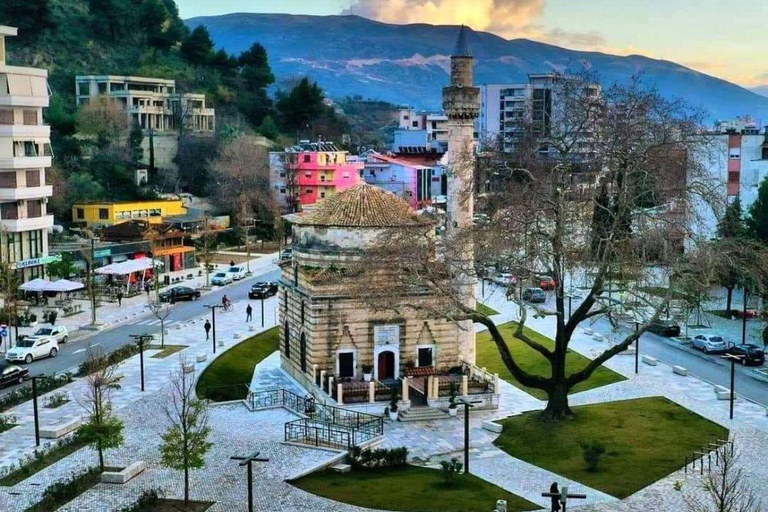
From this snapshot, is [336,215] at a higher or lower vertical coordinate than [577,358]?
higher

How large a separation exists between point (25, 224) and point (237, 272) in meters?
16.1

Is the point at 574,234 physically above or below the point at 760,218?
above

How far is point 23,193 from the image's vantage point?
5688 centimetres

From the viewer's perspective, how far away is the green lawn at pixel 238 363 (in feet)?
129

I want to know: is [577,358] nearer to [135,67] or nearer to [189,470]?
[189,470]

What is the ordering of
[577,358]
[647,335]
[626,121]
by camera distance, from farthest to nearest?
[647,335], [577,358], [626,121]

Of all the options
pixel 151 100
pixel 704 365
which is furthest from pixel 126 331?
pixel 151 100

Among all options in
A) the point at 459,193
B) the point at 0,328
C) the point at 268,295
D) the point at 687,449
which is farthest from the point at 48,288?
the point at 687,449

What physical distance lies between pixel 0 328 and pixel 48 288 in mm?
8713

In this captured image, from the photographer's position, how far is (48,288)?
2106 inches

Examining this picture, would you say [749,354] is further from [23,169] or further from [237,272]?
[23,169]

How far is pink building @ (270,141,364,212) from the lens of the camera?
95250mm

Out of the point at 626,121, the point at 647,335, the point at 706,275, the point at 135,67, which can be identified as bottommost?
the point at 647,335

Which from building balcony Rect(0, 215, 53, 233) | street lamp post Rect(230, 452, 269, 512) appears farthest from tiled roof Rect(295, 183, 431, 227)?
building balcony Rect(0, 215, 53, 233)
